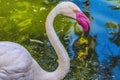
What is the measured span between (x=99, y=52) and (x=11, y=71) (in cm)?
111

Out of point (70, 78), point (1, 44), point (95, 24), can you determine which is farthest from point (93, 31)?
point (1, 44)

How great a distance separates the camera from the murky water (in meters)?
3.23

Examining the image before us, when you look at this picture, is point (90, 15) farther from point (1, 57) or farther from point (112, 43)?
point (1, 57)

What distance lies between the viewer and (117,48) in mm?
3467

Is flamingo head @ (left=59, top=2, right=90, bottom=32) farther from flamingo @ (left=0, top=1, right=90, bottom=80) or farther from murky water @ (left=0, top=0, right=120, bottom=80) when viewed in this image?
murky water @ (left=0, top=0, right=120, bottom=80)

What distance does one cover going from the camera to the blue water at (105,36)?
3.23 metres

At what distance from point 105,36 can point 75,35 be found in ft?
0.89

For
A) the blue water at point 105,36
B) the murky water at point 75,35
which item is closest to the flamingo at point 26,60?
the murky water at point 75,35

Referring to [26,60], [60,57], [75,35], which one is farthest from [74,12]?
[75,35]

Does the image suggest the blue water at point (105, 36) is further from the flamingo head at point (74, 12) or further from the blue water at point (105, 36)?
the flamingo head at point (74, 12)

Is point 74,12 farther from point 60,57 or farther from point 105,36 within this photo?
point 105,36

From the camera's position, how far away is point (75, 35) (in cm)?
357

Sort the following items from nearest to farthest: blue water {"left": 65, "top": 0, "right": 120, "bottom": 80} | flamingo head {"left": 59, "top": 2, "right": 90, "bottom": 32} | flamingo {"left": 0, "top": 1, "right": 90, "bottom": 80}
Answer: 1. flamingo {"left": 0, "top": 1, "right": 90, "bottom": 80}
2. flamingo head {"left": 59, "top": 2, "right": 90, "bottom": 32}
3. blue water {"left": 65, "top": 0, "right": 120, "bottom": 80}

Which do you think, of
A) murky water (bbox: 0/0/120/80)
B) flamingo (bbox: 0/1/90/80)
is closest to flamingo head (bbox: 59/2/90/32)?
flamingo (bbox: 0/1/90/80)
